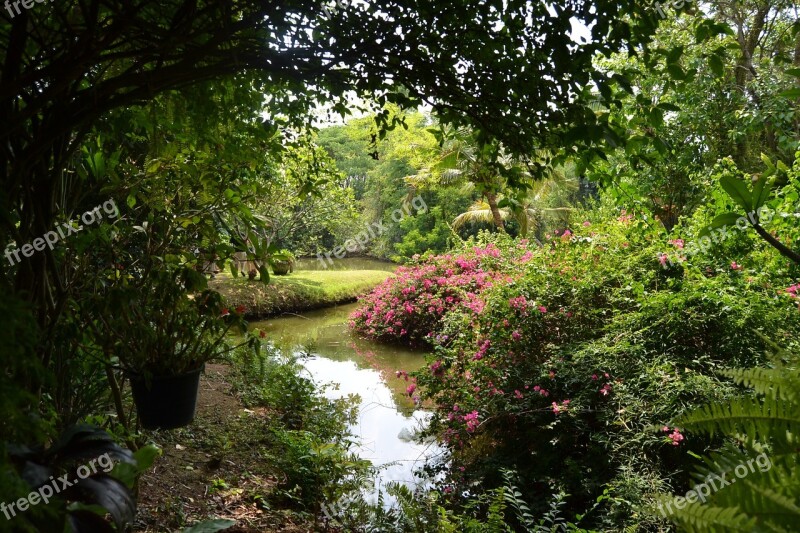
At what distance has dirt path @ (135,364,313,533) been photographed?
9.25 ft

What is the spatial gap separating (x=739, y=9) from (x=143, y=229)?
9.43 m

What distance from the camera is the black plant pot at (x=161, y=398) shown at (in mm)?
2314

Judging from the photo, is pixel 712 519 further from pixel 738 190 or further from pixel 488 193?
pixel 488 193

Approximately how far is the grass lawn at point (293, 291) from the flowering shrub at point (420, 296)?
2197mm

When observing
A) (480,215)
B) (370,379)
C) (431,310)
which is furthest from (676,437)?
(480,215)

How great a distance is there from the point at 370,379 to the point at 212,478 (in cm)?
442

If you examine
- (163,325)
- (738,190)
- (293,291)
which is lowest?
(293,291)

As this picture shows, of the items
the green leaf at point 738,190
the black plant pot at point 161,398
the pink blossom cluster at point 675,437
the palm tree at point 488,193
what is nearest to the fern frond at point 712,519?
the green leaf at point 738,190

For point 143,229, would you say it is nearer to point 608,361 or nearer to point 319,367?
point 608,361

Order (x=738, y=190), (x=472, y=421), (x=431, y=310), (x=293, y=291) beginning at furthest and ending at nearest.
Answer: (x=293, y=291)
(x=431, y=310)
(x=472, y=421)
(x=738, y=190)

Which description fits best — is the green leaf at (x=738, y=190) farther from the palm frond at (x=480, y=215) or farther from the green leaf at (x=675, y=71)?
the palm frond at (x=480, y=215)

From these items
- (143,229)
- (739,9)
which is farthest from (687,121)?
(143,229)

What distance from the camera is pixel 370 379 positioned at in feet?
25.6

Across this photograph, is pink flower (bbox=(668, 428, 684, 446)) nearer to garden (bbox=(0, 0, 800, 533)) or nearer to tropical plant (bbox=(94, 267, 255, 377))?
garden (bbox=(0, 0, 800, 533))
